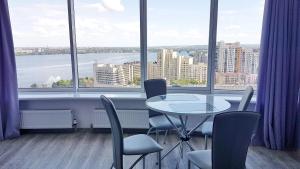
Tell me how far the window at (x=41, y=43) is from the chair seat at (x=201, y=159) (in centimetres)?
266

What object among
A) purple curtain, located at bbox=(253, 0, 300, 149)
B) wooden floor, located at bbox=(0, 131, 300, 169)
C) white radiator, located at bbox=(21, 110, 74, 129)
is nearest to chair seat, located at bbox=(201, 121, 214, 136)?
wooden floor, located at bbox=(0, 131, 300, 169)

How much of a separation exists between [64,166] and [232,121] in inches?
83.6

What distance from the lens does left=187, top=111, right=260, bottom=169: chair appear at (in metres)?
1.62

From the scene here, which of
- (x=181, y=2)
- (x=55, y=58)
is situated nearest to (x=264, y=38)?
(x=181, y=2)

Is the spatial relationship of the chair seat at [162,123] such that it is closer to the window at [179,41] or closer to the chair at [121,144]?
the chair at [121,144]

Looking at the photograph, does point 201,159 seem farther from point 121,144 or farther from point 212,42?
point 212,42

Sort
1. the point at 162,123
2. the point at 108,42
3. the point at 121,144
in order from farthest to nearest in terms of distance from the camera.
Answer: the point at 108,42, the point at 162,123, the point at 121,144

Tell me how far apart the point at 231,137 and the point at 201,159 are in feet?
1.81

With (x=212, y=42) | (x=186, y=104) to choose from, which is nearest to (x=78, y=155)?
(x=186, y=104)

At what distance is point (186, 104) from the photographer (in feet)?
8.87

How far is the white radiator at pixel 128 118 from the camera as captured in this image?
12.2 ft

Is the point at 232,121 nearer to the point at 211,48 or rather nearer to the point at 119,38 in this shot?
the point at 211,48

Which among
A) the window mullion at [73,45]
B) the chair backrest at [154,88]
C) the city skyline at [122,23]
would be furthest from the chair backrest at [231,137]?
the window mullion at [73,45]

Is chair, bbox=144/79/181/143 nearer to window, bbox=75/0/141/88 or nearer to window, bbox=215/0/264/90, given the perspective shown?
window, bbox=75/0/141/88
